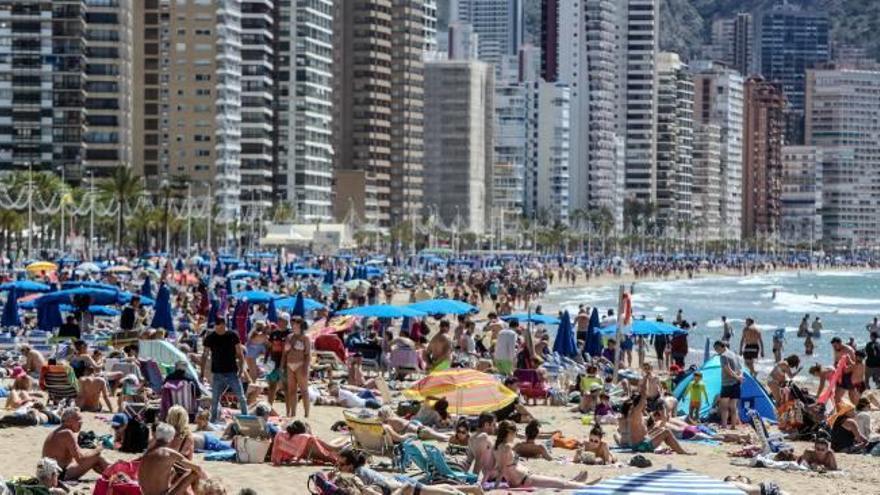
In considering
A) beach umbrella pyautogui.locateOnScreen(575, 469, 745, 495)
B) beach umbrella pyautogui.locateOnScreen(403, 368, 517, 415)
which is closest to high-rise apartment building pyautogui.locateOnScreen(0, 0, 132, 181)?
beach umbrella pyautogui.locateOnScreen(403, 368, 517, 415)

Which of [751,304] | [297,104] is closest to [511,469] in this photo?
[751,304]

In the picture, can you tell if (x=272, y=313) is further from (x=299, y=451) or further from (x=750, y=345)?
(x=299, y=451)

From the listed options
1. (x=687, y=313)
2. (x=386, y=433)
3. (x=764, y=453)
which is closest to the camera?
(x=386, y=433)

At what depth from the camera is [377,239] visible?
146m

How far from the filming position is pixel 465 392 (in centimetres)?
2162

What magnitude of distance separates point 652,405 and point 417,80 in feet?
473

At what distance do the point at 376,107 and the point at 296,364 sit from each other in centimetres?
14045

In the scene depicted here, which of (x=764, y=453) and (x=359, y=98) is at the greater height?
(x=359, y=98)

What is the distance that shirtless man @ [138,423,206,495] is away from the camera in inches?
575

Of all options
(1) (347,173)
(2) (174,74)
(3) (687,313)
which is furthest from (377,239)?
(3) (687,313)

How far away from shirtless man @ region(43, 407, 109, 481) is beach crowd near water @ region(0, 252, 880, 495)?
18 mm

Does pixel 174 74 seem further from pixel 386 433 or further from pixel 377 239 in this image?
pixel 386 433

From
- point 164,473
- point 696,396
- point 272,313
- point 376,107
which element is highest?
point 376,107

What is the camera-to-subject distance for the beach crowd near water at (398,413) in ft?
54.9
